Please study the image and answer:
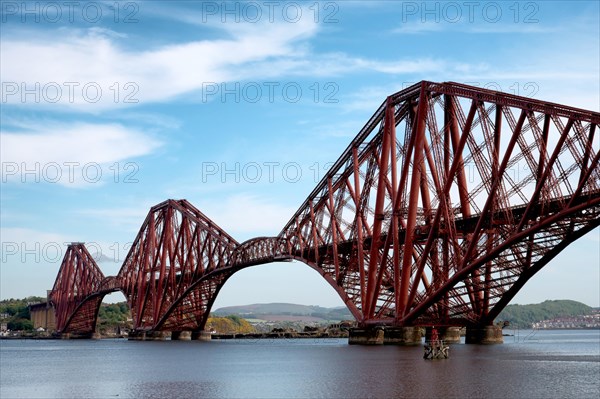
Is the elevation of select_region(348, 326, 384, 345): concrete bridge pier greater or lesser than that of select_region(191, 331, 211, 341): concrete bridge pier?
greater

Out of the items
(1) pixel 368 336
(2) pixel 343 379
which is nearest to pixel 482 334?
(1) pixel 368 336

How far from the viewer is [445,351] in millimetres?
66750

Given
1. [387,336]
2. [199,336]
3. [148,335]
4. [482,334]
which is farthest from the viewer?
[148,335]

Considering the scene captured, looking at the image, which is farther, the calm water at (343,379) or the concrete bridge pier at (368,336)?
the concrete bridge pier at (368,336)

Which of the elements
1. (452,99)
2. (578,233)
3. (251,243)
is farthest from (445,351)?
(251,243)

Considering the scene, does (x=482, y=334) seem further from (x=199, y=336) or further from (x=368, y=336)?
(x=199, y=336)

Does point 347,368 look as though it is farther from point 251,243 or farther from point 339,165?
point 251,243

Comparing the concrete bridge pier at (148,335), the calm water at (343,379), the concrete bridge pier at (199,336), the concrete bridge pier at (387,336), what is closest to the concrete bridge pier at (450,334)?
the concrete bridge pier at (387,336)

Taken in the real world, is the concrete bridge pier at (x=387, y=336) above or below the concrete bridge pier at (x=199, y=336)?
above

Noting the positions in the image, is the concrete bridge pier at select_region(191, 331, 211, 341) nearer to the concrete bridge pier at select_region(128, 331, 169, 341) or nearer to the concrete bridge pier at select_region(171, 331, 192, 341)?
the concrete bridge pier at select_region(171, 331, 192, 341)

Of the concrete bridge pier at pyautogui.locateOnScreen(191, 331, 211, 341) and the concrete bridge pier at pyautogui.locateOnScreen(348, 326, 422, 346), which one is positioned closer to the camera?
the concrete bridge pier at pyautogui.locateOnScreen(348, 326, 422, 346)

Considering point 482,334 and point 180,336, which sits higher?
point 482,334

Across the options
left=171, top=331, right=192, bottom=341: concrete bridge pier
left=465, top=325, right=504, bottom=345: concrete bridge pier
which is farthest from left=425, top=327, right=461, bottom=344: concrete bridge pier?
left=171, top=331, right=192, bottom=341: concrete bridge pier

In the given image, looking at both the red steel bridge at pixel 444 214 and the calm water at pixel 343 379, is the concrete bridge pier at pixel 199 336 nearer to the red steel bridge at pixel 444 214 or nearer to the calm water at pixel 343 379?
the red steel bridge at pixel 444 214
